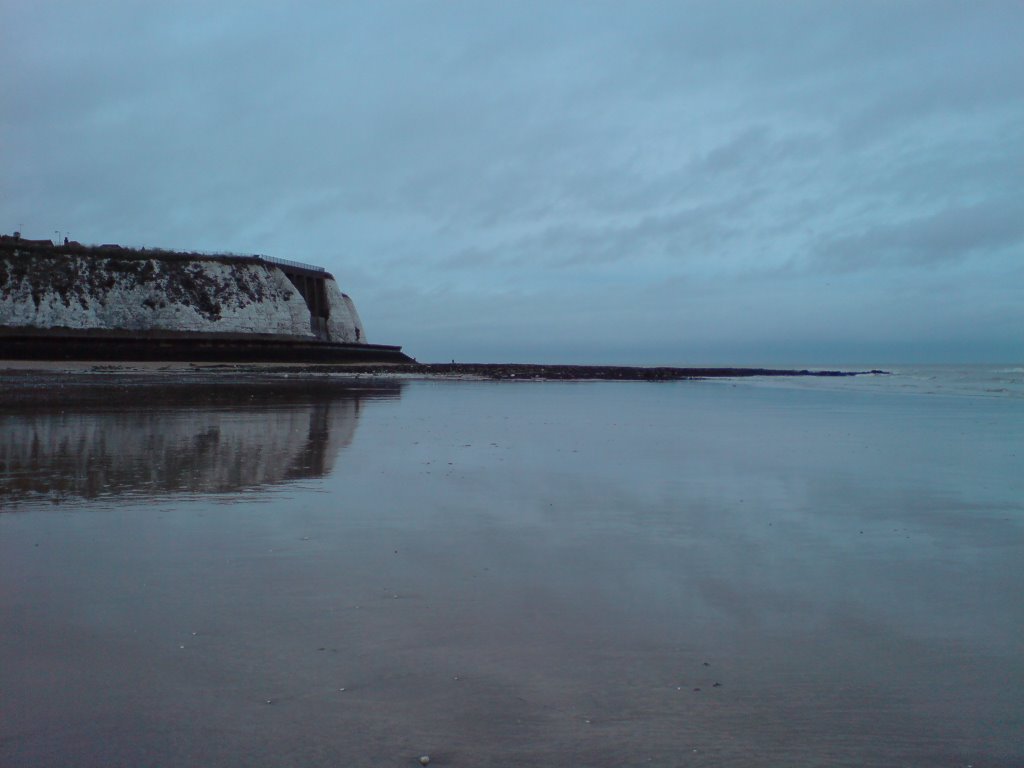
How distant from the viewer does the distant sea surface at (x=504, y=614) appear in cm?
347

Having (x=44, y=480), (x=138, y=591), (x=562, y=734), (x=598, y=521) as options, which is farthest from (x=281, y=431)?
(x=562, y=734)

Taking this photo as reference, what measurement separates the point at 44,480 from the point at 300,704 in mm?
7448

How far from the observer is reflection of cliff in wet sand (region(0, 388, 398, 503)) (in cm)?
943

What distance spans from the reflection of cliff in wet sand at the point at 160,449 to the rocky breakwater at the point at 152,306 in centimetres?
4029

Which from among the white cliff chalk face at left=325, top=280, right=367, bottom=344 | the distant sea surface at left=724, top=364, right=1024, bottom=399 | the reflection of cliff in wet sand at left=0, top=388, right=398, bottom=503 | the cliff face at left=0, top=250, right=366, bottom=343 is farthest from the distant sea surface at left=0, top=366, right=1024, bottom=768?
the white cliff chalk face at left=325, top=280, right=367, bottom=344

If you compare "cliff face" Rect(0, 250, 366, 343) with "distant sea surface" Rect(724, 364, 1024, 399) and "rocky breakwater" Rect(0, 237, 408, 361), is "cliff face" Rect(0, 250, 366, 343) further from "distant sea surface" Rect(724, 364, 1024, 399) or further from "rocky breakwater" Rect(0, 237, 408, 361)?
"distant sea surface" Rect(724, 364, 1024, 399)

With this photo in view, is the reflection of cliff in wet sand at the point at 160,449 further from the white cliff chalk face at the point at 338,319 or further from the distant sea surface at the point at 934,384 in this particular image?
the white cliff chalk face at the point at 338,319

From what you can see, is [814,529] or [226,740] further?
[814,529]

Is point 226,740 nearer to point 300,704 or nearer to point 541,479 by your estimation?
point 300,704

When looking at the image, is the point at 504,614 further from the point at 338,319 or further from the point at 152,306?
the point at 338,319

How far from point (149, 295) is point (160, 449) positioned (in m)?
60.2

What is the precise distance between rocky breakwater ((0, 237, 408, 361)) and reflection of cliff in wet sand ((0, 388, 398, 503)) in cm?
→ 4029

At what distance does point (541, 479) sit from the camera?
10.5 m

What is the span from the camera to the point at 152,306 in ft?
218
